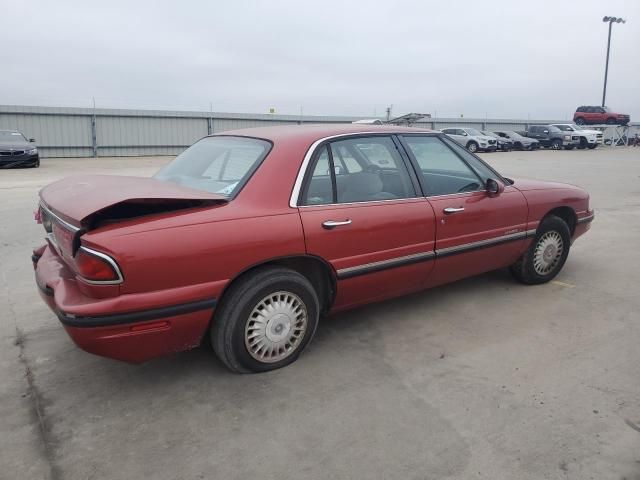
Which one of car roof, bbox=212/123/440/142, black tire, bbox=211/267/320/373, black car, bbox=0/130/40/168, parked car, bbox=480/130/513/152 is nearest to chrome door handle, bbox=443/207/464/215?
car roof, bbox=212/123/440/142

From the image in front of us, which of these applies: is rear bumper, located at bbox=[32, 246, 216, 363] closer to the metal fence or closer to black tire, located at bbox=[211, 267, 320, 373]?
black tire, located at bbox=[211, 267, 320, 373]

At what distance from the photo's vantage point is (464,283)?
475 centimetres

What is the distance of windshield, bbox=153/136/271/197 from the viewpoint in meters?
3.16

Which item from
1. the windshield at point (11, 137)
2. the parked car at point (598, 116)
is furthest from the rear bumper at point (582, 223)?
the parked car at point (598, 116)

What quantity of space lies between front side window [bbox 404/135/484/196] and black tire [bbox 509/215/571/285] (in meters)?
0.92

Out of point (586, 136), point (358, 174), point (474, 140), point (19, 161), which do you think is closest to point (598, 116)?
point (586, 136)

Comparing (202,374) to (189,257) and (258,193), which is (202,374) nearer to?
(189,257)

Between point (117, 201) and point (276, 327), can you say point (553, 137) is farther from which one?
point (117, 201)

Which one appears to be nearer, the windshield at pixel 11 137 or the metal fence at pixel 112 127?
the windshield at pixel 11 137

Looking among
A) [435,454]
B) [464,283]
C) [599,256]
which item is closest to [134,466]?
[435,454]

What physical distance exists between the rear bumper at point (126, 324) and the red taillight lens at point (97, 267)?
115 millimetres

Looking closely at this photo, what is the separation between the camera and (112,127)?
25156mm

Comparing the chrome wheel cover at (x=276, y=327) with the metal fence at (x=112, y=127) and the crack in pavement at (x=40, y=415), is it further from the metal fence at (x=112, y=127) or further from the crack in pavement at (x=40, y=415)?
the metal fence at (x=112, y=127)

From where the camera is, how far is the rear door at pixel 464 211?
376 cm
